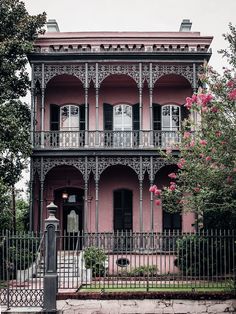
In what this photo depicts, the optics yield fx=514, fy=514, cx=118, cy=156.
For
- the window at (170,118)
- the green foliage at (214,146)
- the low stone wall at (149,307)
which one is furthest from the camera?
the window at (170,118)

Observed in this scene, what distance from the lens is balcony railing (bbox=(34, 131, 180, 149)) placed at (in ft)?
67.3

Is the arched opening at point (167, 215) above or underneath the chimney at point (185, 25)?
underneath

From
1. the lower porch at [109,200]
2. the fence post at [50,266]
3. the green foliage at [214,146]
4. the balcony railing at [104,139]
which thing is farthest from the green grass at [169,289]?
the balcony railing at [104,139]

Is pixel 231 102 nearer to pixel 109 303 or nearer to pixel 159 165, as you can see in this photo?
pixel 109 303

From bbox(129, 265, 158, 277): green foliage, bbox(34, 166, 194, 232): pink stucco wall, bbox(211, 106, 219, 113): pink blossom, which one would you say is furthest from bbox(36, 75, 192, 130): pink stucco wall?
bbox(211, 106, 219, 113): pink blossom

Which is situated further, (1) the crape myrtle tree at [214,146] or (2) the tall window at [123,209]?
(2) the tall window at [123,209]

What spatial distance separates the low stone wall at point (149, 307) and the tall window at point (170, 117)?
10751mm

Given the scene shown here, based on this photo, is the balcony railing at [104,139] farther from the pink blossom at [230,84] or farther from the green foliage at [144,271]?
the pink blossom at [230,84]

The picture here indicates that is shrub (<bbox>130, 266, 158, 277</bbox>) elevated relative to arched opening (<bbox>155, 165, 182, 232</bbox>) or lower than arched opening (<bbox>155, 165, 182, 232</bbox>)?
lower

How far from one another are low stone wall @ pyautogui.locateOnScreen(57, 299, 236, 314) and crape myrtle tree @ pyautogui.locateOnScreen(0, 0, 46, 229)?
7.85 meters

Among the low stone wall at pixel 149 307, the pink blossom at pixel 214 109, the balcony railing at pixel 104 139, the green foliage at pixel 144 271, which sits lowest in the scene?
the low stone wall at pixel 149 307

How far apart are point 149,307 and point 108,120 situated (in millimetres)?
11279

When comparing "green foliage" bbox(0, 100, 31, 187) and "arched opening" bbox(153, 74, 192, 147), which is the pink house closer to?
"arched opening" bbox(153, 74, 192, 147)

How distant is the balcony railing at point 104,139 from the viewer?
2050 cm
